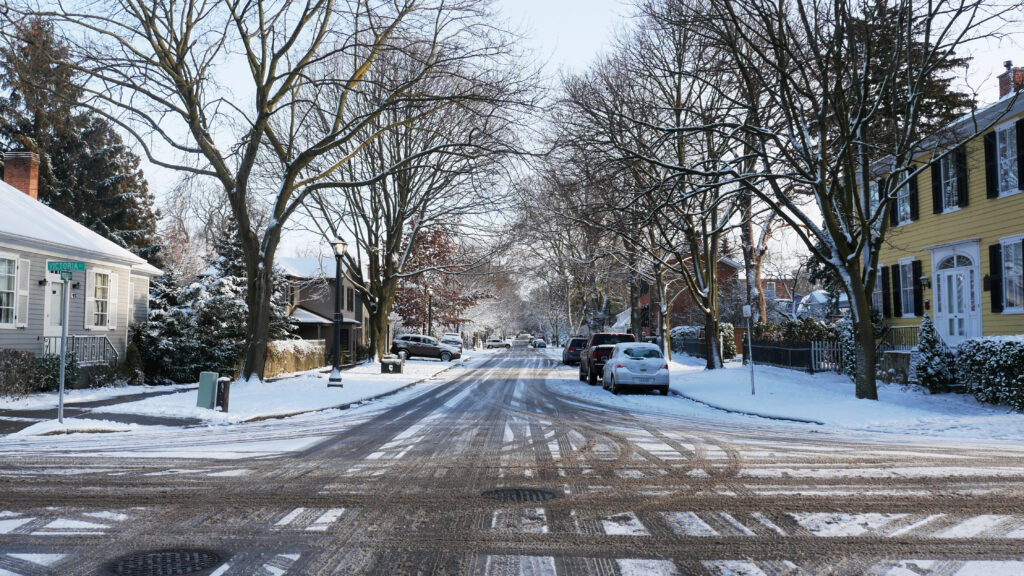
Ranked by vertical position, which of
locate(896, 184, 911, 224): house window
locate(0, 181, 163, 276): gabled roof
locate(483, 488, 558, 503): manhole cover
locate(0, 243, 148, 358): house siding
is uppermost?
locate(896, 184, 911, 224): house window

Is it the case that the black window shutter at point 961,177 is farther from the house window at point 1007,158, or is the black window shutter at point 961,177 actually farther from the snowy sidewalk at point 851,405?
the snowy sidewalk at point 851,405

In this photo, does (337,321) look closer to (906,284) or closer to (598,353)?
(598,353)

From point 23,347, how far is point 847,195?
2156 centimetres

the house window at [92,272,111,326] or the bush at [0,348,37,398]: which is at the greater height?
the house window at [92,272,111,326]

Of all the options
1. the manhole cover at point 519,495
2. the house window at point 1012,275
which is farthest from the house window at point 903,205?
the manhole cover at point 519,495

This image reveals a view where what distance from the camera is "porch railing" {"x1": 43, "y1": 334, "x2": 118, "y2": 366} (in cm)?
2020

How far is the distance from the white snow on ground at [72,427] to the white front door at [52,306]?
878cm

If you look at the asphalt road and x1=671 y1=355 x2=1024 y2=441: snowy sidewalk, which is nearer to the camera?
the asphalt road

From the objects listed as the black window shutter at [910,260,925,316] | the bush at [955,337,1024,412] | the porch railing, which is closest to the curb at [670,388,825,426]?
the bush at [955,337,1024,412]

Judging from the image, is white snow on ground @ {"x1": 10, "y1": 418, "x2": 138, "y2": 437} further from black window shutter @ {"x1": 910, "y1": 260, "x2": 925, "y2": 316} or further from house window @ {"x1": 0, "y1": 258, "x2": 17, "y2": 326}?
black window shutter @ {"x1": 910, "y1": 260, "x2": 925, "y2": 316}

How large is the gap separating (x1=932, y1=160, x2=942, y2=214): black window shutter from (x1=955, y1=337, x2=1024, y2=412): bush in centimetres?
735

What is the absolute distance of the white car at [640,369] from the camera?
66.1 ft

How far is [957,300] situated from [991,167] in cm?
405

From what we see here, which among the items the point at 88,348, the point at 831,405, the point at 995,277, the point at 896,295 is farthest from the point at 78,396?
the point at 896,295
